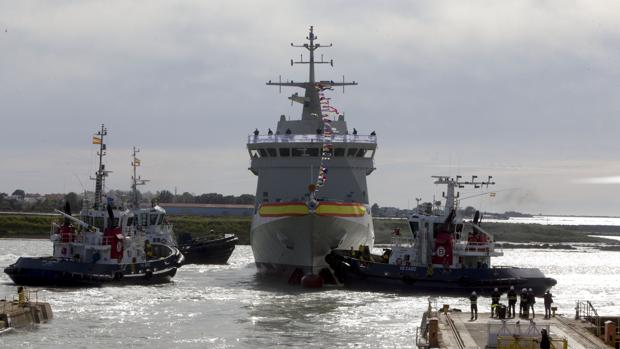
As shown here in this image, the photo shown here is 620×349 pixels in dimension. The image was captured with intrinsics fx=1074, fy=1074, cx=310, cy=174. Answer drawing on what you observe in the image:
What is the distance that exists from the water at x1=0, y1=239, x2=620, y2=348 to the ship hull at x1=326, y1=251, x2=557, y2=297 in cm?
88

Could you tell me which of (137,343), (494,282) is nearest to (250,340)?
(137,343)

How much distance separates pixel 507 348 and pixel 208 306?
19.3m

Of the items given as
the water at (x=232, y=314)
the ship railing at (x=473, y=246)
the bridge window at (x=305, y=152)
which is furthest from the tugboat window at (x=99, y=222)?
the ship railing at (x=473, y=246)

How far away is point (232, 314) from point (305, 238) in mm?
12027

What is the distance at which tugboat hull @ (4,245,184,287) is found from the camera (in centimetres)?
4972

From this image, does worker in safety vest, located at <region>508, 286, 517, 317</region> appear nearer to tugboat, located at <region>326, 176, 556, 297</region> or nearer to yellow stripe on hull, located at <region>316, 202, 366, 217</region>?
tugboat, located at <region>326, 176, 556, 297</region>

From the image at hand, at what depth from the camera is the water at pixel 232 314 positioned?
111ft

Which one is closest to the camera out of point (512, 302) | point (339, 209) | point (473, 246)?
point (512, 302)

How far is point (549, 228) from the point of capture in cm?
16112

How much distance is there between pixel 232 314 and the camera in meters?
41.0

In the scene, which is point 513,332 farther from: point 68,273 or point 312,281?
point 68,273

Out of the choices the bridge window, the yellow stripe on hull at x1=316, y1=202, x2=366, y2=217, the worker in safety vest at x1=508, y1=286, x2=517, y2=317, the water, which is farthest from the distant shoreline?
the worker in safety vest at x1=508, y1=286, x2=517, y2=317

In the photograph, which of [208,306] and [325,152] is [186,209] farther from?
[208,306]

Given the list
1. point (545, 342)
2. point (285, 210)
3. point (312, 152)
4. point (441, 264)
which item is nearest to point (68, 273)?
point (285, 210)
